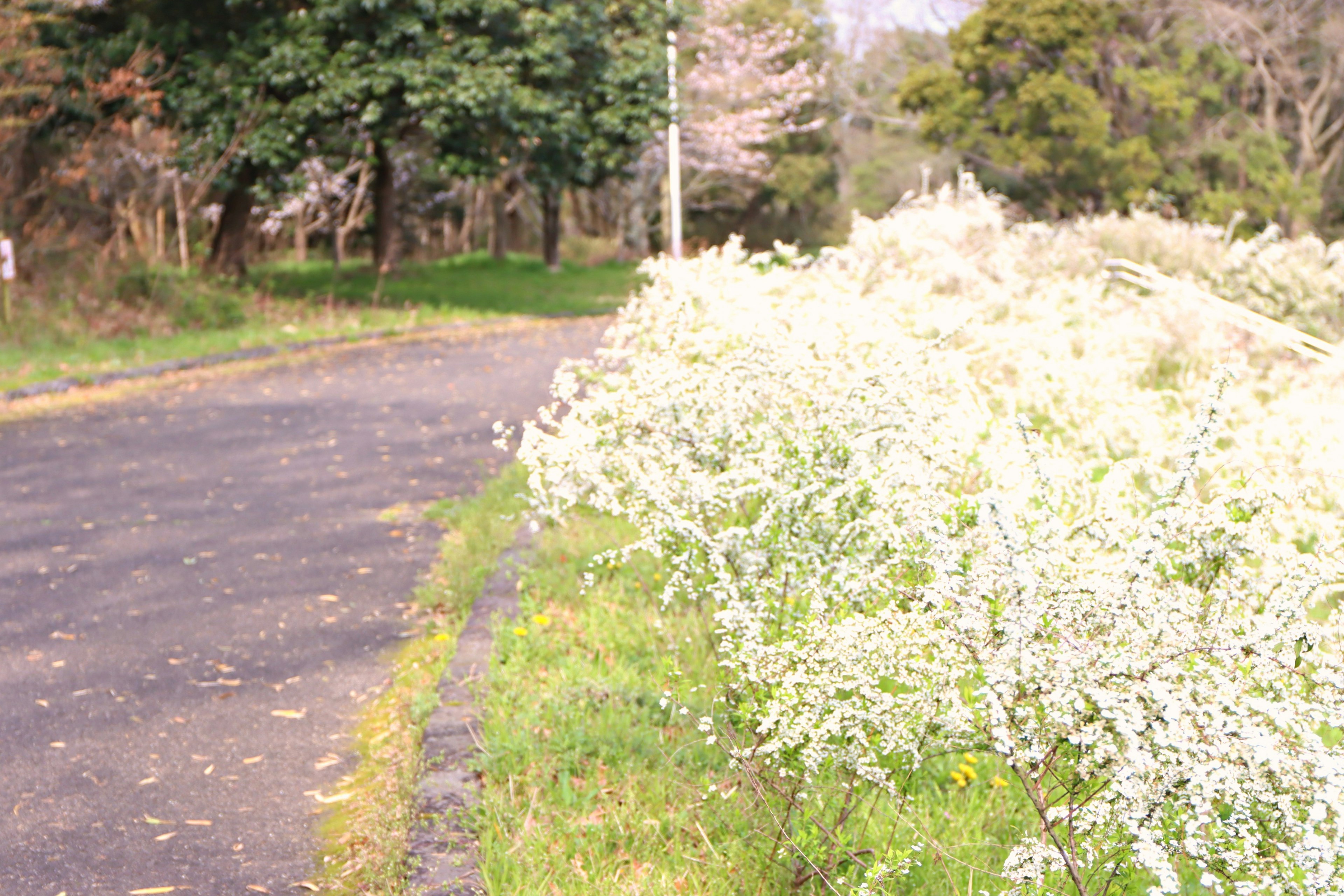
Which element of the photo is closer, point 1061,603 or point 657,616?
point 1061,603

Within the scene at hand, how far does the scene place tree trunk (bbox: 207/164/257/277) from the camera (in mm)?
20672

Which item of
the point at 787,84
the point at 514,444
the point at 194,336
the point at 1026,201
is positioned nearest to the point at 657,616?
the point at 514,444

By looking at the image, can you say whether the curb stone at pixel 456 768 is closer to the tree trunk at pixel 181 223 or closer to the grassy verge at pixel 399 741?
the grassy verge at pixel 399 741

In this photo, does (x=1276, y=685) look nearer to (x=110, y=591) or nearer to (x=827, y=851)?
(x=827, y=851)

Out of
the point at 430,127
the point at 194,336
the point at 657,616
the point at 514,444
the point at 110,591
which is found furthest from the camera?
the point at 430,127

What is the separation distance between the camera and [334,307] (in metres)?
20.3

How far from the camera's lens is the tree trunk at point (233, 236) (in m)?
20.7

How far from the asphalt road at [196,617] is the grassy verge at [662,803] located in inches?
27.4

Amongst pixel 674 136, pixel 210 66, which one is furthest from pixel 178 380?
pixel 674 136

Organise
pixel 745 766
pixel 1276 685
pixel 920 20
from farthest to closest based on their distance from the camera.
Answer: pixel 920 20 < pixel 745 766 < pixel 1276 685

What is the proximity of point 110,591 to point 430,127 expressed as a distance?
513 inches

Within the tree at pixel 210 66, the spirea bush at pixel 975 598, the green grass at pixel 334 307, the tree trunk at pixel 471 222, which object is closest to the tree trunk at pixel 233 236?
the green grass at pixel 334 307

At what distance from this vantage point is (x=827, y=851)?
315cm

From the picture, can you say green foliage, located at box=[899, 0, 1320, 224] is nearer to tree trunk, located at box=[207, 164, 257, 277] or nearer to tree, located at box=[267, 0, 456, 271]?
tree, located at box=[267, 0, 456, 271]
